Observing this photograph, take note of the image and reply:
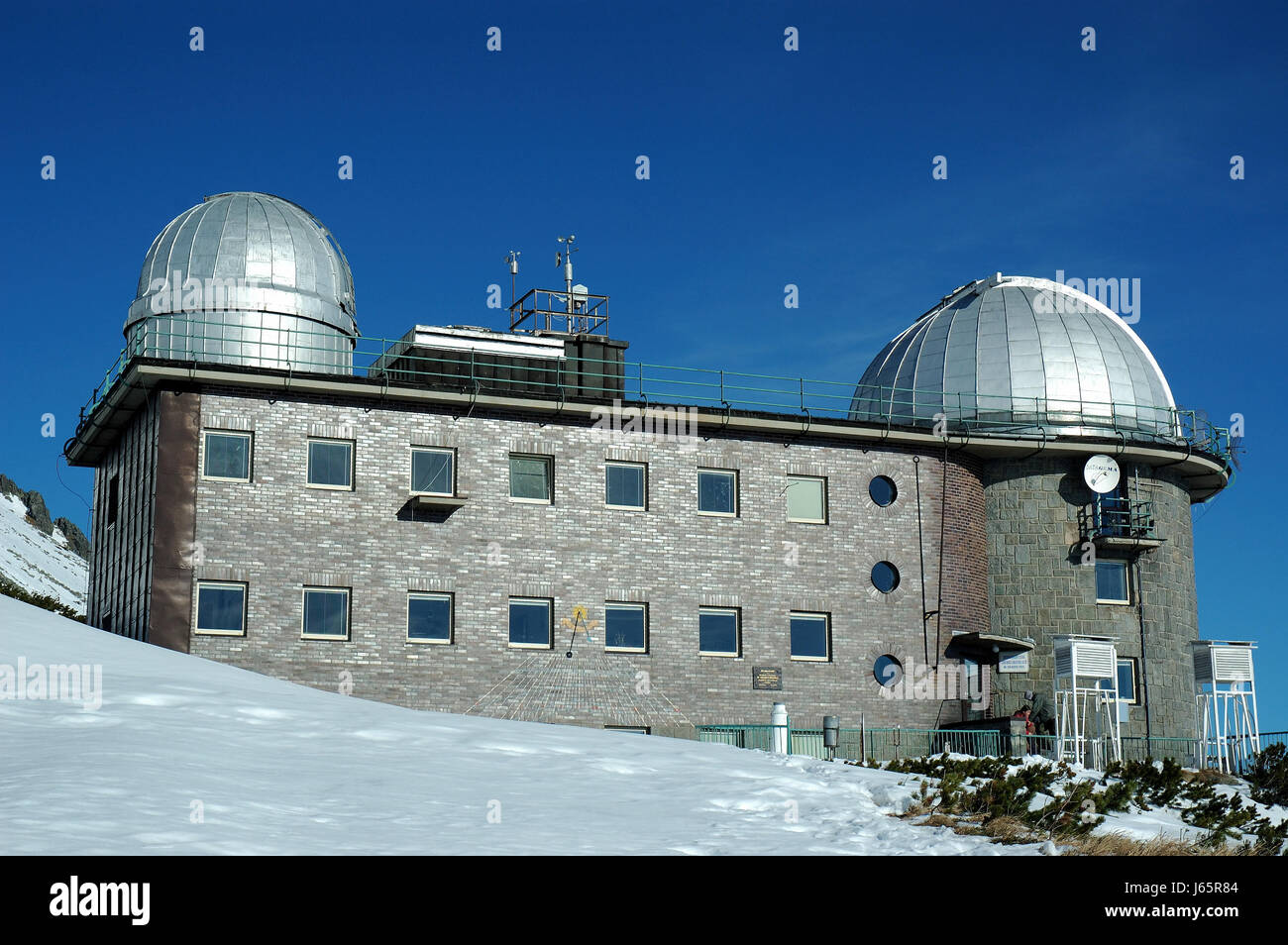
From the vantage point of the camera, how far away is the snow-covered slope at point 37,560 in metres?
98.6

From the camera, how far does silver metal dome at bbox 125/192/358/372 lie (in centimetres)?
3394

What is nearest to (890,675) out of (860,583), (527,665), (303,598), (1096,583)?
(860,583)

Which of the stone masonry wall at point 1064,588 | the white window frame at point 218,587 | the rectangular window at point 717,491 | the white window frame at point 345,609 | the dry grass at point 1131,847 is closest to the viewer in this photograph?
the dry grass at point 1131,847

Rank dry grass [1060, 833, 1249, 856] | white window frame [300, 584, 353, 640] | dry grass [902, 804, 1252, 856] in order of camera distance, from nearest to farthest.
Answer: dry grass [1060, 833, 1249, 856], dry grass [902, 804, 1252, 856], white window frame [300, 584, 353, 640]

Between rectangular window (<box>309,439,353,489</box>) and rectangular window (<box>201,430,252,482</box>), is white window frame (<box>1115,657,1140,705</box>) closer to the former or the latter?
rectangular window (<box>309,439,353,489</box>)

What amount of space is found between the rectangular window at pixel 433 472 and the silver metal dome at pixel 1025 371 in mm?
11434

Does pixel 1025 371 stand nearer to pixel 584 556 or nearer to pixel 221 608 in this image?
pixel 584 556

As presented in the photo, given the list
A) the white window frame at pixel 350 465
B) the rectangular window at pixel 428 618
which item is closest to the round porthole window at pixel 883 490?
the rectangular window at pixel 428 618

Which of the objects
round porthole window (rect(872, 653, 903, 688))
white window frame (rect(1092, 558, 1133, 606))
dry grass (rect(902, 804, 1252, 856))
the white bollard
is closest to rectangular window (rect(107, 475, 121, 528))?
the white bollard

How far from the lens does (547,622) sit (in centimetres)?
3228

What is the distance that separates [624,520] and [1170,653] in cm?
1501

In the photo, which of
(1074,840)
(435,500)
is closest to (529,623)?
(435,500)

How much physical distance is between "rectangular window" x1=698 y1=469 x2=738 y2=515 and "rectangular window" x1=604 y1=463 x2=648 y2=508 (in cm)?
144

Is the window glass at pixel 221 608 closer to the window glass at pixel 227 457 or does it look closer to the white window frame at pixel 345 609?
the white window frame at pixel 345 609
